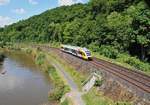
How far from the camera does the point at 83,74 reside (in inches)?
1959

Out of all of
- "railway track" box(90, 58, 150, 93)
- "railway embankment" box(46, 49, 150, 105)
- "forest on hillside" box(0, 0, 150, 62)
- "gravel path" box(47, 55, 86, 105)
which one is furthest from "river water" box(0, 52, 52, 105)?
"forest on hillside" box(0, 0, 150, 62)

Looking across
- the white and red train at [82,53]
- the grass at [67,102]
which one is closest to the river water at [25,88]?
the grass at [67,102]

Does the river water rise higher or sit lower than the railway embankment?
lower

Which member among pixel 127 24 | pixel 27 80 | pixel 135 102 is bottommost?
pixel 27 80

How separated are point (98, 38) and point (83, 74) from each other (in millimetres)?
33425

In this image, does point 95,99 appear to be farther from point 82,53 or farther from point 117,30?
point 117,30

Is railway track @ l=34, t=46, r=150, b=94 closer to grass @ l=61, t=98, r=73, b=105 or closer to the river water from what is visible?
grass @ l=61, t=98, r=73, b=105

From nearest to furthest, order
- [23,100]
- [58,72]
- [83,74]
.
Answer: [23,100] → [83,74] → [58,72]

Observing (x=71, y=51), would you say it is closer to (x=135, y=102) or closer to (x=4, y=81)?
(x=4, y=81)

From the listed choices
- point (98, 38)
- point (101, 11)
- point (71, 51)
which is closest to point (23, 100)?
point (71, 51)

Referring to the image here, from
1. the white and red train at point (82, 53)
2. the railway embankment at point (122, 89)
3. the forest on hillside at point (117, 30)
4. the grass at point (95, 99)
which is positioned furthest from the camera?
the forest on hillside at point (117, 30)

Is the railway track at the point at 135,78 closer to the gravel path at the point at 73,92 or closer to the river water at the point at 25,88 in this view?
the gravel path at the point at 73,92

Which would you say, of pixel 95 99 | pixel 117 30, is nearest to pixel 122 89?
pixel 95 99

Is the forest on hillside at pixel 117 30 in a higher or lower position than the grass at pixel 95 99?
higher
